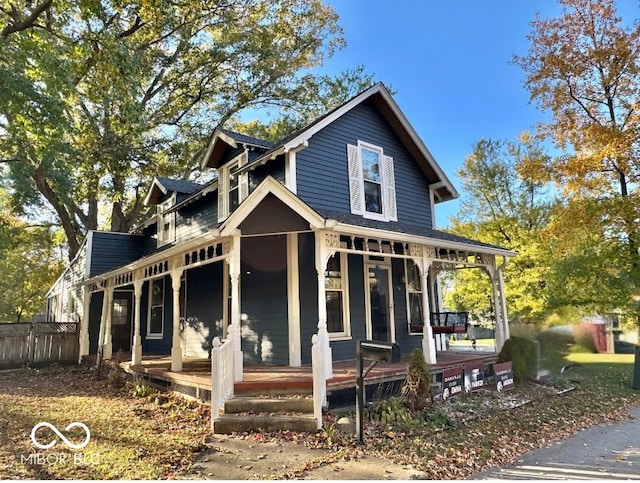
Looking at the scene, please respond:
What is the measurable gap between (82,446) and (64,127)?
341 inches

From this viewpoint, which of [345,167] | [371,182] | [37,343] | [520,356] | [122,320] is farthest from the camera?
[122,320]

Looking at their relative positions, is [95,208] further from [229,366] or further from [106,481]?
[106,481]

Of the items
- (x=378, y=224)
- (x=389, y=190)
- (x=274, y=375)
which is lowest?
(x=274, y=375)

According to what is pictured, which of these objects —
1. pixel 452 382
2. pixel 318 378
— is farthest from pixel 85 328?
pixel 452 382

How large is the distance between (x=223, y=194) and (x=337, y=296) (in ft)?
14.6

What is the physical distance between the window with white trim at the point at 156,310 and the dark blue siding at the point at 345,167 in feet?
25.7

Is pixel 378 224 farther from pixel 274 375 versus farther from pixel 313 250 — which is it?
pixel 274 375

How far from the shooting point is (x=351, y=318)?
974 centimetres

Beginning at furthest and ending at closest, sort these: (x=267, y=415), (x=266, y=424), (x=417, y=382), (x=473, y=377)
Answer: (x=473, y=377) < (x=417, y=382) < (x=267, y=415) < (x=266, y=424)

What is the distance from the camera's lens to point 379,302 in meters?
10.5

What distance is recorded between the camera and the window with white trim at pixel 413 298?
11312mm

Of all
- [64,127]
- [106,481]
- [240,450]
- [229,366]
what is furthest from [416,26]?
[106,481]

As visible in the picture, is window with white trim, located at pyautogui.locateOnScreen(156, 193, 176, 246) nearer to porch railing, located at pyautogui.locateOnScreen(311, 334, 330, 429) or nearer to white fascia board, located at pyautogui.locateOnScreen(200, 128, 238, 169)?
white fascia board, located at pyautogui.locateOnScreen(200, 128, 238, 169)

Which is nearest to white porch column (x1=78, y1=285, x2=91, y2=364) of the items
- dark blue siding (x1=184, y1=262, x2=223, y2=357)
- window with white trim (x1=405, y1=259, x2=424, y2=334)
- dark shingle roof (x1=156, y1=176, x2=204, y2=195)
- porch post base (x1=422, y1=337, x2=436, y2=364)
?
dark shingle roof (x1=156, y1=176, x2=204, y2=195)
